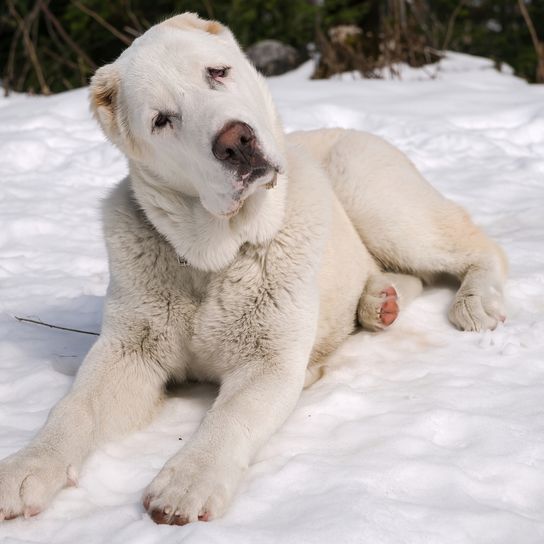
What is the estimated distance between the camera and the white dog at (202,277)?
257 cm

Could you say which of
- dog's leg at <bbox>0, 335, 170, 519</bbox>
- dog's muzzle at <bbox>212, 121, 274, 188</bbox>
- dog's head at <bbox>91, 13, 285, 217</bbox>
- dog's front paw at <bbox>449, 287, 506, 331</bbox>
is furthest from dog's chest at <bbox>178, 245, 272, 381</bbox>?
dog's front paw at <bbox>449, 287, 506, 331</bbox>

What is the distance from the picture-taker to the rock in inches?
434

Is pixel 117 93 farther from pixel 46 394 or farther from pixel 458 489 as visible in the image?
pixel 458 489

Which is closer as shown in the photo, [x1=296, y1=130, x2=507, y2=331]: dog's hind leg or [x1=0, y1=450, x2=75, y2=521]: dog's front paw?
[x1=0, y1=450, x2=75, y2=521]: dog's front paw

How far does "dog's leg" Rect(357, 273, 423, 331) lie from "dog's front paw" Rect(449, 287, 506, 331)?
28cm

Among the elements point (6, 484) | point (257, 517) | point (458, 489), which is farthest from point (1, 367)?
point (458, 489)

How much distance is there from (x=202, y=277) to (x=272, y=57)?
27.8 ft

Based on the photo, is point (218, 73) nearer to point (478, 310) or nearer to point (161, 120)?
point (161, 120)

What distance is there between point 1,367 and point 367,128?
451 centimetres

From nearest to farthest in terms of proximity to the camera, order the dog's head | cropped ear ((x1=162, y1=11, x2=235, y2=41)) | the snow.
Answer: the snow → the dog's head → cropped ear ((x1=162, y1=11, x2=235, y2=41))

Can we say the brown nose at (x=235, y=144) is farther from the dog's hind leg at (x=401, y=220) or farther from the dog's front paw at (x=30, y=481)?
the dog's hind leg at (x=401, y=220)

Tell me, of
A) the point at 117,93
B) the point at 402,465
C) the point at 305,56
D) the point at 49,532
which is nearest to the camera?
the point at 49,532

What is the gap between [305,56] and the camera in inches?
454

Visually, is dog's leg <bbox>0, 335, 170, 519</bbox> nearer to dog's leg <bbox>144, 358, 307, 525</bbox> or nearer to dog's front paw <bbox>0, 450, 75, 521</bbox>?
dog's front paw <bbox>0, 450, 75, 521</bbox>
